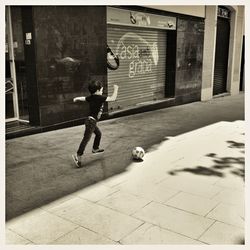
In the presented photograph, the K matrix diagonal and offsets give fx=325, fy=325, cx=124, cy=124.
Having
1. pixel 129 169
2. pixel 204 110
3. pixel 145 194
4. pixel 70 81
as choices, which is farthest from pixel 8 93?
pixel 204 110

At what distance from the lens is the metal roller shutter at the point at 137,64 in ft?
32.8

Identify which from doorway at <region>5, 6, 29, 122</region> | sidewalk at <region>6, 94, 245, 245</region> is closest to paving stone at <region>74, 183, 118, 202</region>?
sidewalk at <region>6, 94, 245, 245</region>

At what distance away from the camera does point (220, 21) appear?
14.9 m

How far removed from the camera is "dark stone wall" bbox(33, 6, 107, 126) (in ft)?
25.0

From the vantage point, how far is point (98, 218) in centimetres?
386

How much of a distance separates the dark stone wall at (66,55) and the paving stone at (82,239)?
468 cm

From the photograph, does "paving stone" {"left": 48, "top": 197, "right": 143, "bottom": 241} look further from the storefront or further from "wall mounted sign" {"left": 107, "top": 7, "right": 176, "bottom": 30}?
"wall mounted sign" {"left": 107, "top": 7, "right": 176, "bottom": 30}

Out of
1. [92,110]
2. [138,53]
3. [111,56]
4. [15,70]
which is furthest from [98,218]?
[138,53]

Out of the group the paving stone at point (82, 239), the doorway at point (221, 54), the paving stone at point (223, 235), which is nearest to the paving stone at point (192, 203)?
the paving stone at point (223, 235)

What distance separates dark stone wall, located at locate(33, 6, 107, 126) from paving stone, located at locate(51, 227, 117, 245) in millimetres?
4679

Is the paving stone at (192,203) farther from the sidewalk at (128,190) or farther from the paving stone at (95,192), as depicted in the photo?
the paving stone at (95,192)

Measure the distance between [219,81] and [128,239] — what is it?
13.8 metres

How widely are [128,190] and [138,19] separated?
6.98 metres
